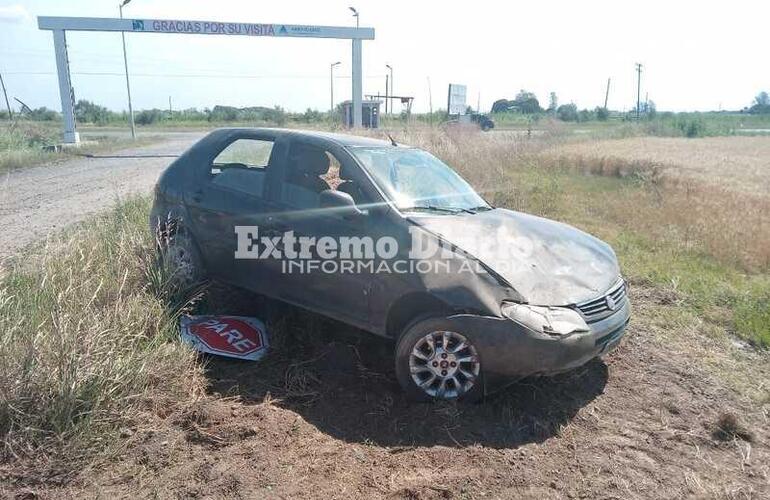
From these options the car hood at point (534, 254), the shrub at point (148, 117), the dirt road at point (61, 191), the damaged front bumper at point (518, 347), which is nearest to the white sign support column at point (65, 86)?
the dirt road at point (61, 191)

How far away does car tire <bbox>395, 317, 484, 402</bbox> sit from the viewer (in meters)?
3.13

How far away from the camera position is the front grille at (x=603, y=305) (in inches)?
126

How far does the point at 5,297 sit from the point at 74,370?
0.96m

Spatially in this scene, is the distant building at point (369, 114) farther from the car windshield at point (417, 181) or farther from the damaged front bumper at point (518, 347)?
the damaged front bumper at point (518, 347)

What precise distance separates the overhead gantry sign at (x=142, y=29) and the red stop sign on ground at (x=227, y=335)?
66.0ft

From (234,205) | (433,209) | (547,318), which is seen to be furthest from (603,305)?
(234,205)

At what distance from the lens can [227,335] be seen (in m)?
4.01

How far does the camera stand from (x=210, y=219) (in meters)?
4.46

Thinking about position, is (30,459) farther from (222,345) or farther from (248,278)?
(248,278)

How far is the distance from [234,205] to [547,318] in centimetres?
267

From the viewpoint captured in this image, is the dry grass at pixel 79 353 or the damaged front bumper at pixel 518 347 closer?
the dry grass at pixel 79 353

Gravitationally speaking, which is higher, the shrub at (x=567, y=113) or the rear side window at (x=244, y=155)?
the shrub at (x=567, y=113)

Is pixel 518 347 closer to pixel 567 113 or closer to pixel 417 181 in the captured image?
pixel 417 181

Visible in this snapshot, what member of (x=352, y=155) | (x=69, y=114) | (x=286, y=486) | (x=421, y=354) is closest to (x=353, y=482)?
(x=286, y=486)
